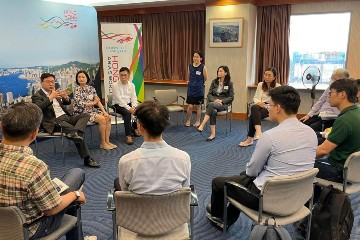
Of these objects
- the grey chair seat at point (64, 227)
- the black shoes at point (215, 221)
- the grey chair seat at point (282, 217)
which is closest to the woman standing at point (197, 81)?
the black shoes at point (215, 221)

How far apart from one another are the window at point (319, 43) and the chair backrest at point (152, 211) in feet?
18.1

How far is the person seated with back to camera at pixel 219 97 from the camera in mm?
5422

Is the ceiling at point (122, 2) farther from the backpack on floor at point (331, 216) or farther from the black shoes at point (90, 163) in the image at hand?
the backpack on floor at point (331, 216)

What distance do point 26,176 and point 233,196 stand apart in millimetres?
1333

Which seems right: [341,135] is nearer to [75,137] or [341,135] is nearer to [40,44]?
[75,137]

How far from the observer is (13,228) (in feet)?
5.09

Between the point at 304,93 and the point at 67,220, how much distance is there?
18.6ft

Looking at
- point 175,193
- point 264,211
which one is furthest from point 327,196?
point 175,193

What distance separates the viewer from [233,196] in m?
2.22

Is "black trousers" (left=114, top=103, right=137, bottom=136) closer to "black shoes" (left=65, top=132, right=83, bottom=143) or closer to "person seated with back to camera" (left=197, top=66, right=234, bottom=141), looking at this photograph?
"black shoes" (left=65, top=132, right=83, bottom=143)

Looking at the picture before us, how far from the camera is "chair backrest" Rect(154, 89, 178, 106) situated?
19.8 ft

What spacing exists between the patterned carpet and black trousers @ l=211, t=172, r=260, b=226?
149 millimetres

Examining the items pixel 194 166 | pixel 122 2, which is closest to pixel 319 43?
pixel 194 166

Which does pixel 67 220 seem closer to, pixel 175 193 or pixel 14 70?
pixel 175 193
